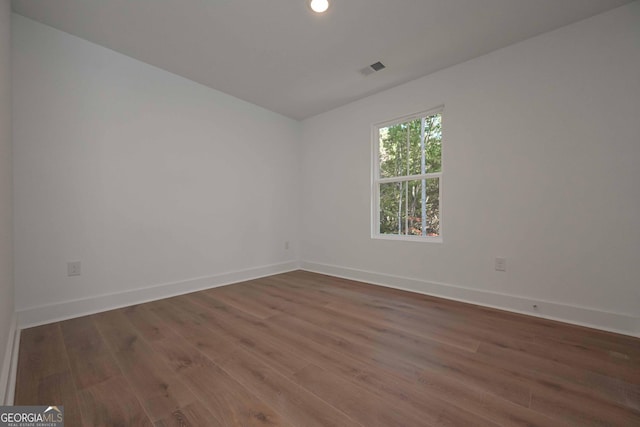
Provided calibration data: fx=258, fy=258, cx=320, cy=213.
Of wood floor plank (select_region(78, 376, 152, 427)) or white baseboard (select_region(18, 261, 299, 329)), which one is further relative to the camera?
white baseboard (select_region(18, 261, 299, 329))

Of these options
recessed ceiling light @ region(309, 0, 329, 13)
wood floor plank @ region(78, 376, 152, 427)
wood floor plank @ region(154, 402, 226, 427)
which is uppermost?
recessed ceiling light @ region(309, 0, 329, 13)

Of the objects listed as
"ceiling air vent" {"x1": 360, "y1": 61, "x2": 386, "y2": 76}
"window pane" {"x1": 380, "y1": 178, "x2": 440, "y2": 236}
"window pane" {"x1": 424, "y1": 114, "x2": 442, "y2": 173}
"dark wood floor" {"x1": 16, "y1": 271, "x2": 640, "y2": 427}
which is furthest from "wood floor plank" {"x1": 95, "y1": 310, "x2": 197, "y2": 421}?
"ceiling air vent" {"x1": 360, "y1": 61, "x2": 386, "y2": 76}

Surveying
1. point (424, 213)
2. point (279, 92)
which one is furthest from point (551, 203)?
point (279, 92)

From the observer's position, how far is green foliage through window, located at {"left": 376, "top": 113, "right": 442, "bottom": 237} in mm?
3012

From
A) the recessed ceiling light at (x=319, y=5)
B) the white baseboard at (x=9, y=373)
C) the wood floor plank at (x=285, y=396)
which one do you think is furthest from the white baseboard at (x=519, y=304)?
the white baseboard at (x=9, y=373)

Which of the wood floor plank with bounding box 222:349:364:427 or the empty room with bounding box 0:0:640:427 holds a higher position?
the empty room with bounding box 0:0:640:427

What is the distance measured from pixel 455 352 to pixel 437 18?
2.52 metres

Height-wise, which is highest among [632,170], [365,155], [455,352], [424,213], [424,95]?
[424,95]

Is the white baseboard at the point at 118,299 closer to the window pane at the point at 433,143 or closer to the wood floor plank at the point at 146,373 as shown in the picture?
the wood floor plank at the point at 146,373

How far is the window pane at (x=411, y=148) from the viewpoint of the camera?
300 cm

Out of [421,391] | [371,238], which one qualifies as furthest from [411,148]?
[421,391]

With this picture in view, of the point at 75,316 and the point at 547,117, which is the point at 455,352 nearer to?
the point at 547,117

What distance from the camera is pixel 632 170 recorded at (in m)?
1.94

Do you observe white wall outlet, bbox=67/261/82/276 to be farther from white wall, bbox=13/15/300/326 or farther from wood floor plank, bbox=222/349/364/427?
wood floor plank, bbox=222/349/364/427
